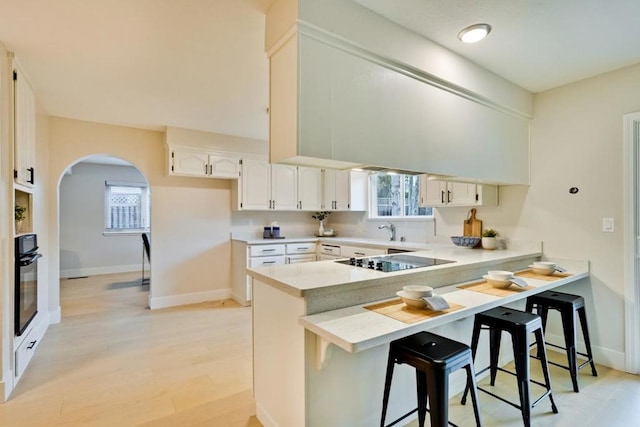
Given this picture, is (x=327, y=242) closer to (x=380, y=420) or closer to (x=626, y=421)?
(x=380, y=420)

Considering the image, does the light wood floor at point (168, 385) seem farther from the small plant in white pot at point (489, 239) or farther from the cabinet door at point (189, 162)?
the cabinet door at point (189, 162)

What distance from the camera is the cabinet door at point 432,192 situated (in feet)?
11.7

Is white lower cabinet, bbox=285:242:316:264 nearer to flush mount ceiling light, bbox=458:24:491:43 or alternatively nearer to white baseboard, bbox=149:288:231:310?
white baseboard, bbox=149:288:231:310

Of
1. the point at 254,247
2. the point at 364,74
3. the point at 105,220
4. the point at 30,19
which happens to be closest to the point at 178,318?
the point at 254,247

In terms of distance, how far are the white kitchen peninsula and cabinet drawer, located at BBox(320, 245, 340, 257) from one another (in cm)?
236

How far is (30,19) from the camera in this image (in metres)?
2.05

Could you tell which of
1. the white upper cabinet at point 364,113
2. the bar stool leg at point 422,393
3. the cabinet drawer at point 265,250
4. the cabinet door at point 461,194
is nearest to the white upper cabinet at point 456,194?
the cabinet door at point 461,194

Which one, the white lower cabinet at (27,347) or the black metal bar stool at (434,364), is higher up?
the black metal bar stool at (434,364)

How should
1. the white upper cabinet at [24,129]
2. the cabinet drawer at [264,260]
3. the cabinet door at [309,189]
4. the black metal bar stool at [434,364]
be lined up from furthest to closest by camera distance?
the cabinet door at [309,189], the cabinet drawer at [264,260], the white upper cabinet at [24,129], the black metal bar stool at [434,364]

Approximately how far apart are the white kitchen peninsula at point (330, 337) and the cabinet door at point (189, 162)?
287 centimetres

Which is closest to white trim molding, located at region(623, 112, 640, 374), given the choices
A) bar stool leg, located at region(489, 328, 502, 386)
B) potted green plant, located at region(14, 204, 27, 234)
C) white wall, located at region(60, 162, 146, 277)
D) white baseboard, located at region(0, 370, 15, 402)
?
bar stool leg, located at region(489, 328, 502, 386)

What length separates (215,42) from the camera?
7.59ft

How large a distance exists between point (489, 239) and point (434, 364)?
2.16 meters

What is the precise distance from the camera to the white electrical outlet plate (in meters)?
2.76
